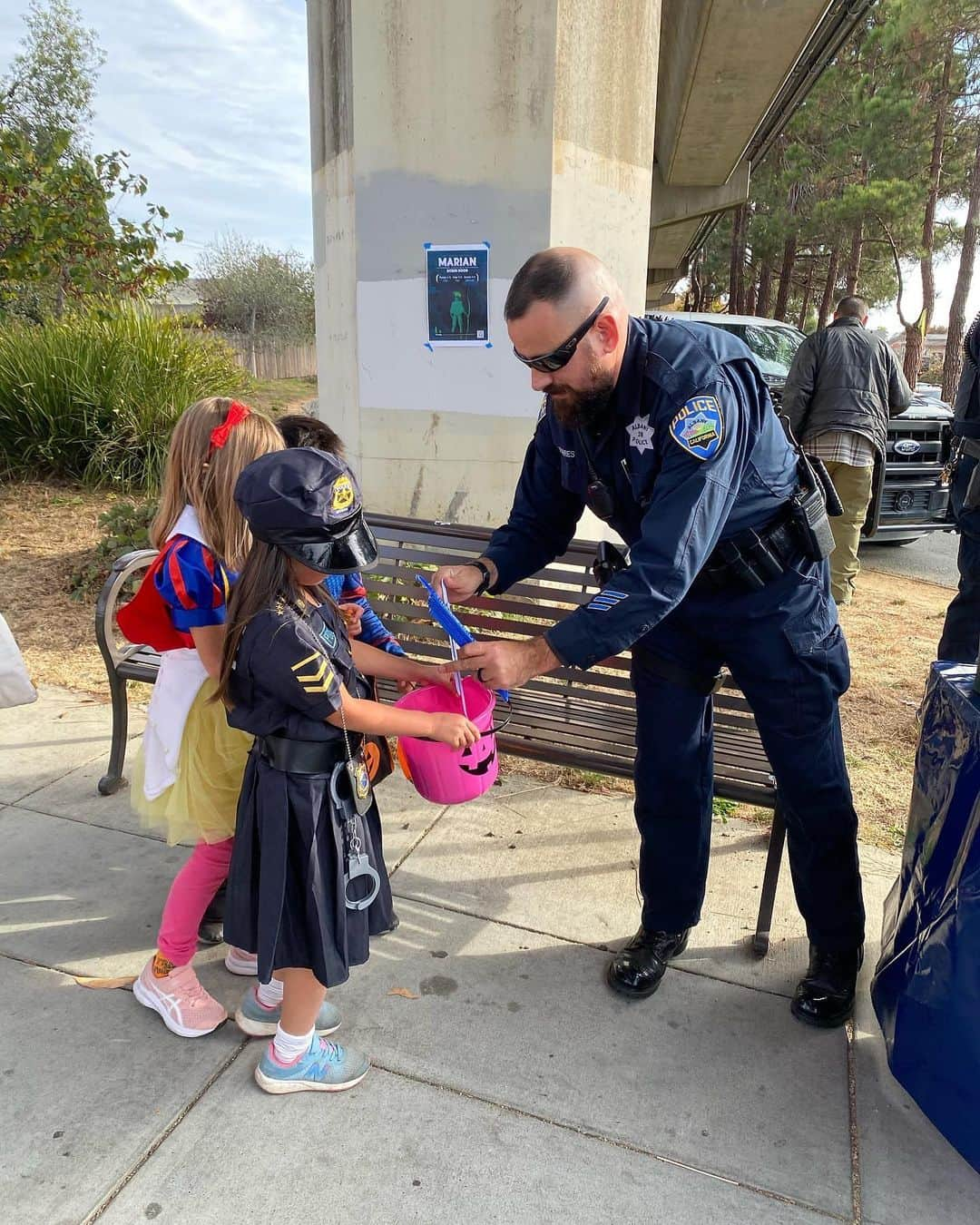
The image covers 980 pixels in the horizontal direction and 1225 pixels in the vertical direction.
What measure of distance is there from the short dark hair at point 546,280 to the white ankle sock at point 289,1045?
169 cm

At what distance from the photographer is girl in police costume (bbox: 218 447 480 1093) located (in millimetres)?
1774

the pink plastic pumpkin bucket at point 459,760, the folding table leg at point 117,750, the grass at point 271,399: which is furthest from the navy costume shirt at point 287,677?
the grass at point 271,399

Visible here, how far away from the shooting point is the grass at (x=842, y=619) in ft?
11.8

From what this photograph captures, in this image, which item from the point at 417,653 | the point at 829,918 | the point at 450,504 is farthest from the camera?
the point at 450,504

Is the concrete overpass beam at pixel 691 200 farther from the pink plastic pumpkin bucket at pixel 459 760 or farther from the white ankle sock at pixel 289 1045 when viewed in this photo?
the white ankle sock at pixel 289 1045

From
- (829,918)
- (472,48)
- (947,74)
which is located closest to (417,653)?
(829,918)

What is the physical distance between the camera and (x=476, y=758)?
2045 mm

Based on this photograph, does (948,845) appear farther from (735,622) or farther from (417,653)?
(417,653)

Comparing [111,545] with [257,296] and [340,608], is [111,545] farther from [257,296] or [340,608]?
[257,296]

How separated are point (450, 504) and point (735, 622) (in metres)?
3.02

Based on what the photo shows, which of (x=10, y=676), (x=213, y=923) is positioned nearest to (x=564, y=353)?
(x=213, y=923)

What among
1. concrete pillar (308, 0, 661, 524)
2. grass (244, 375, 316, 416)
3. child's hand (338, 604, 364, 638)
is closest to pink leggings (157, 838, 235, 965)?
child's hand (338, 604, 364, 638)

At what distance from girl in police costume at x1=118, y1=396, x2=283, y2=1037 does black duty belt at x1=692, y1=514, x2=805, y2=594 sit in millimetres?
1109

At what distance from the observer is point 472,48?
4.30 metres
